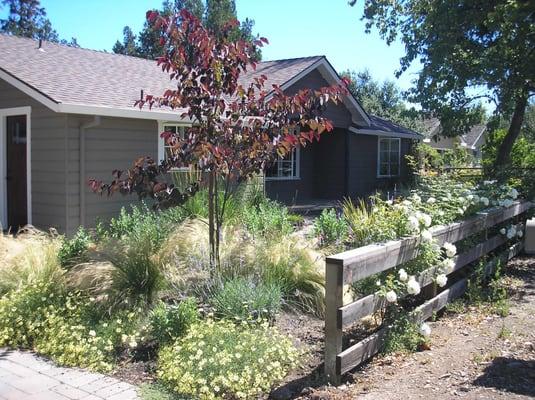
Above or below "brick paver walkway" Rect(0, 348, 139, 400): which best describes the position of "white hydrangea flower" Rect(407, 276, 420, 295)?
above

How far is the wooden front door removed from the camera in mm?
10586

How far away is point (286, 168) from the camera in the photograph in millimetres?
18031

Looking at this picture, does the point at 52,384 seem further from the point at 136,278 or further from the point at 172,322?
the point at 136,278

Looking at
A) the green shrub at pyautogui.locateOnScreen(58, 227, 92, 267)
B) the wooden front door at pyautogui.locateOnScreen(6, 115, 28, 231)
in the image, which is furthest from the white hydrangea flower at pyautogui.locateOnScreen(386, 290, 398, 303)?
the wooden front door at pyautogui.locateOnScreen(6, 115, 28, 231)

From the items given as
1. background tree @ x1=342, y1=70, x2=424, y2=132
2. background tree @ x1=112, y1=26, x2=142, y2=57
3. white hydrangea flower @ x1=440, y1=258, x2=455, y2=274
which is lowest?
white hydrangea flower @ x1=440, y1=258, x2=455, y2=274

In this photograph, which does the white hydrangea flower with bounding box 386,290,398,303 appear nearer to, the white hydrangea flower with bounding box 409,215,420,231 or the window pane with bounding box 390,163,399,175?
the white hydrangea flower with bounding box 409,215,420,231

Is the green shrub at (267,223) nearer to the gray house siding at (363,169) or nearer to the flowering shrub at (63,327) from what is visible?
the flowering shrub at (63,327)

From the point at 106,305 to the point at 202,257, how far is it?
1177 mm

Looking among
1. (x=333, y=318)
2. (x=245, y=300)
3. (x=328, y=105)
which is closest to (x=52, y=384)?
(x=245, y=300)

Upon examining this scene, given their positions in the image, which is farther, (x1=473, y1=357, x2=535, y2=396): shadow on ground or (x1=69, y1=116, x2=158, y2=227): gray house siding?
(x1=69, y1=116, x2=158, y2=227): gray house siding

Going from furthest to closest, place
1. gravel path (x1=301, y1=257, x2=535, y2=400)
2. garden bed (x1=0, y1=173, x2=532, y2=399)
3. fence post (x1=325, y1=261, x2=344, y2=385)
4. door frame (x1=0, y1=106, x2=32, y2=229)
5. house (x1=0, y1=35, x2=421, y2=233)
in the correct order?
door frame (x1=0, y1=106, x2=32, y2=229) < house (x1=0, y1=35, x2=421, y2=233) < garden bed (x1=0, y1=173, x2=532, y2=399) < fence post (x1=325, y1=261, x2=344, y2=385) < gravel path (x1=301, y1=257, x2=535, y2=400)

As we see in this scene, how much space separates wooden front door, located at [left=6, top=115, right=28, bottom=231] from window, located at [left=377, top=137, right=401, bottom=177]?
1343 cm

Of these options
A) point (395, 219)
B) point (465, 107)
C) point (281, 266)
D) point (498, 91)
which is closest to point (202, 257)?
point (281, 266)

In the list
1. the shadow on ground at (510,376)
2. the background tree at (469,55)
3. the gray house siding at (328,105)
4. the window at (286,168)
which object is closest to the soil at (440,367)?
the shadow on ground at (510,376)
